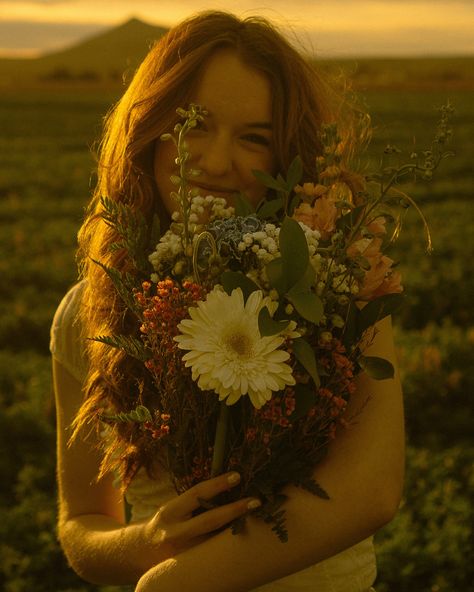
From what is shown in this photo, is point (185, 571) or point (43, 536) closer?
point (185, 571)

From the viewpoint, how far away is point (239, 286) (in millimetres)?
1616

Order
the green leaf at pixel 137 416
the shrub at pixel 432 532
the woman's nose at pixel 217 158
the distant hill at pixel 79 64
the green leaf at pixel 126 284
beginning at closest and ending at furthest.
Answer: the green leaf at pixel 137 416
the green leaf at pixel 126 284
the woman's nose at pixel 217 158
the shrub at pixel 432 532
the distant hill at pixel 79 64

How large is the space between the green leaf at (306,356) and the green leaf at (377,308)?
183 mm

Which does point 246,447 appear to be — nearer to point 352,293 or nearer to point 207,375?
point 207,375

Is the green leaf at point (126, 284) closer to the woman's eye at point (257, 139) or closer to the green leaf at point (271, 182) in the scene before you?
the green leaf at point (271, 182)

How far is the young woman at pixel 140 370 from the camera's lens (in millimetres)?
1833

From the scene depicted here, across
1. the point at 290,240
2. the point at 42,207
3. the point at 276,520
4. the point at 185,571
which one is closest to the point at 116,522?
the point at 185,571

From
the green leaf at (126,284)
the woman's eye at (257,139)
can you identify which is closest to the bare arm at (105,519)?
the green leaf at (126,284)

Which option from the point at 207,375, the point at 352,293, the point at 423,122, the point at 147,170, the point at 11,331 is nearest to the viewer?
the point at 207,375

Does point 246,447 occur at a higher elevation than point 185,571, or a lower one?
higher

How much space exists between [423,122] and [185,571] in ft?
79.0

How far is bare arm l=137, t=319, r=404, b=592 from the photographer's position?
1.82 meters

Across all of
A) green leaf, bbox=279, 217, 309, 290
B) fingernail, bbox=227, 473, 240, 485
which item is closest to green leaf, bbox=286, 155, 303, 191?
green leaf, bbox=279, 217, 309, 290

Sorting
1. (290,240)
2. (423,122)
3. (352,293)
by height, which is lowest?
(423,122)
